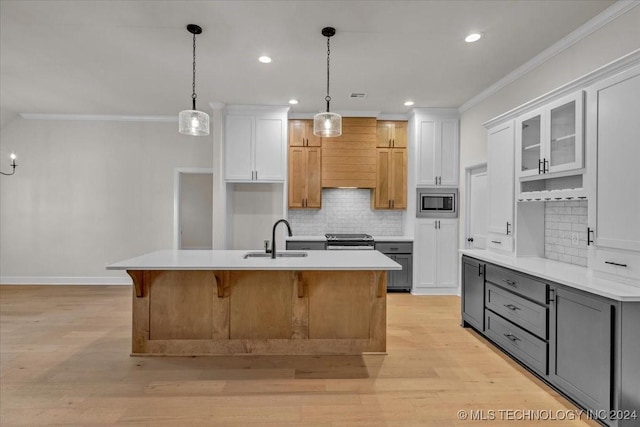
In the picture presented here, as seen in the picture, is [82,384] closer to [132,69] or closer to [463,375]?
[463,375]

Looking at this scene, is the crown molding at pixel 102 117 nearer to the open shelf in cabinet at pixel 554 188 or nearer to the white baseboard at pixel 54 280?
the white baseboard at pixel 54 280

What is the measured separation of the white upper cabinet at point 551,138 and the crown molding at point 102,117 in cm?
508

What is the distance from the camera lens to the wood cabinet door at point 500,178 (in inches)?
132

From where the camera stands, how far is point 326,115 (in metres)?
2.85

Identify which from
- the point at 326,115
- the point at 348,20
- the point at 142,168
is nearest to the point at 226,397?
the point at 326,115

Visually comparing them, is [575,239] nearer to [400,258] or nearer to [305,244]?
[400,258]

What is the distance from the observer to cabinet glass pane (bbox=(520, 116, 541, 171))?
9.97 feet

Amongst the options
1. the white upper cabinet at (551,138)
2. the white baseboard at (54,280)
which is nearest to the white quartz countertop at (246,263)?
the white upper cabinet at (551,138)

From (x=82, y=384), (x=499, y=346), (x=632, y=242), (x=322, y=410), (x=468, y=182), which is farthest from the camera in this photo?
(x=468, y=182)

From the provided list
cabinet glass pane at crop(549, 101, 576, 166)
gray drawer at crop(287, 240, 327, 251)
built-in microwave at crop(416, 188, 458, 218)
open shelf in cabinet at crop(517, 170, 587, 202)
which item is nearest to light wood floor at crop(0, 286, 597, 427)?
open shelf in cabinet at crop(517, 170, 587, 202)

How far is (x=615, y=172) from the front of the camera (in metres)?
2.19

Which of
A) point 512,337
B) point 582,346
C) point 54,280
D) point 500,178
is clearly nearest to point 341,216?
point 500,178

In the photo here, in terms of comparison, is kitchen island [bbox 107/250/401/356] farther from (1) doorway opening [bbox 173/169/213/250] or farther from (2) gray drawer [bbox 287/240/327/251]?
(1) doorway opening [bbox 173/169/213/250]

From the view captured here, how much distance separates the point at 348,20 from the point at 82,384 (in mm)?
3527
